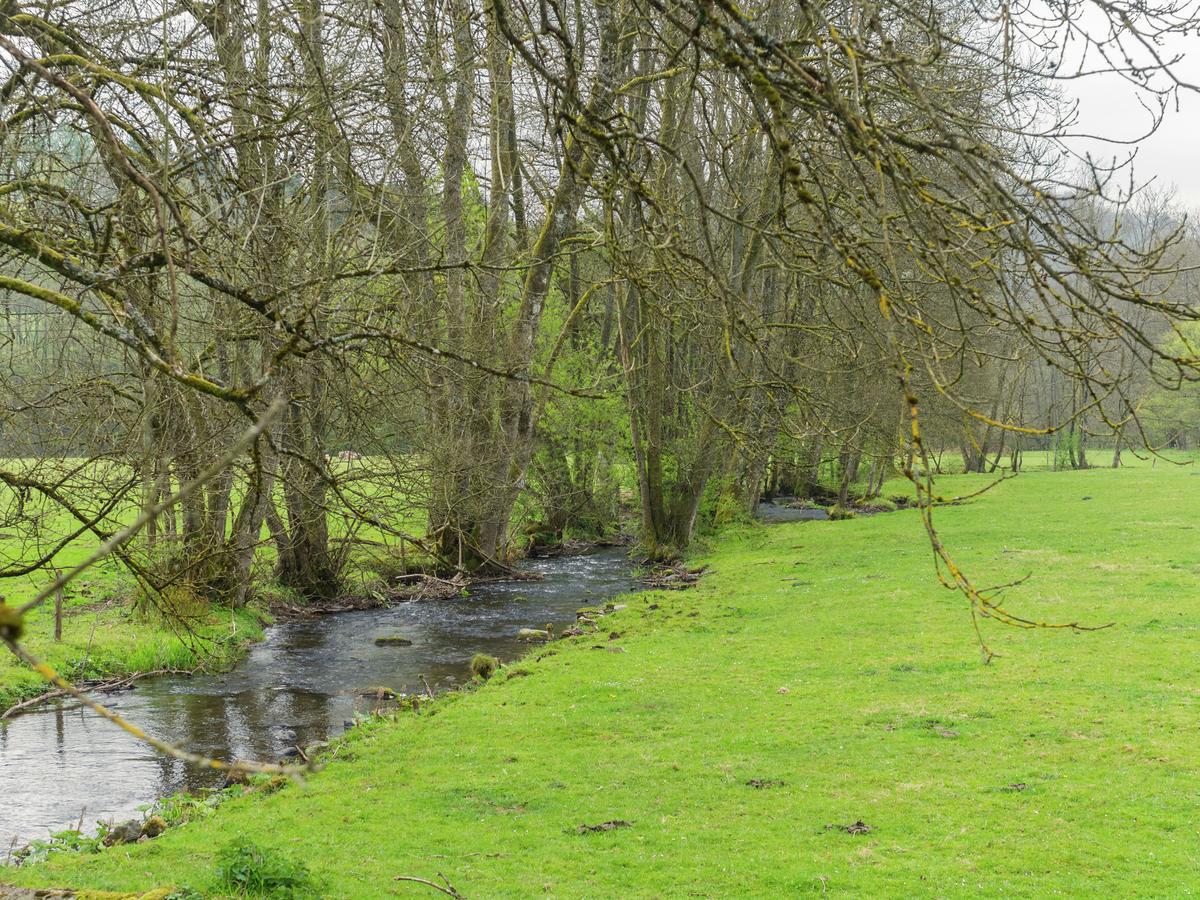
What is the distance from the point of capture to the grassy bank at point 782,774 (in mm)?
7121

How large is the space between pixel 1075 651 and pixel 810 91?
1217cm

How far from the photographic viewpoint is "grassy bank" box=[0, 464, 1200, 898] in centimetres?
712

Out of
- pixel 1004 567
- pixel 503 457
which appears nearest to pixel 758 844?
pixel 503 457

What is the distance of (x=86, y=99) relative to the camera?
133 inches

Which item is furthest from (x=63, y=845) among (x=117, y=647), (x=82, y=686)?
(x=117, y=647)

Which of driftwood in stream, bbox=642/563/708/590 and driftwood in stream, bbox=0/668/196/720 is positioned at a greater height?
driftwood in stream, bbox=0/668/196/720

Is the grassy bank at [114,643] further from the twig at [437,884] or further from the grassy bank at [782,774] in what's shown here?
the twig at [437,884]

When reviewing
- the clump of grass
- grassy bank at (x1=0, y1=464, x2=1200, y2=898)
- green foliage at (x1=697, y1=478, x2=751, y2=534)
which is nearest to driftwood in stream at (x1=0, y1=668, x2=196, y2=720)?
grassy bank at (x1=0, y1=464, x2=1200, y2=898)

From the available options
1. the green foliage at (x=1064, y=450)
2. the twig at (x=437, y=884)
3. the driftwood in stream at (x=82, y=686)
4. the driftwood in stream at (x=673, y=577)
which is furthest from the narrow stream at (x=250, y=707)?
the green foliage at (x=1064, y=450)

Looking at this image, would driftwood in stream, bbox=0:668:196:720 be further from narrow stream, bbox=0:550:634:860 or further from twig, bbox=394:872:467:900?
twig, bbox=394:872:467:900

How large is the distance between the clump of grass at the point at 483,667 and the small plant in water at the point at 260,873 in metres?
7.22

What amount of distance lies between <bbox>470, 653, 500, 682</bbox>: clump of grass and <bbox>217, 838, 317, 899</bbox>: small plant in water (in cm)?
722

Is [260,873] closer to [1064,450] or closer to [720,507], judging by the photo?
[720,507]

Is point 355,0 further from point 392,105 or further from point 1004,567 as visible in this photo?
point 1004,567
